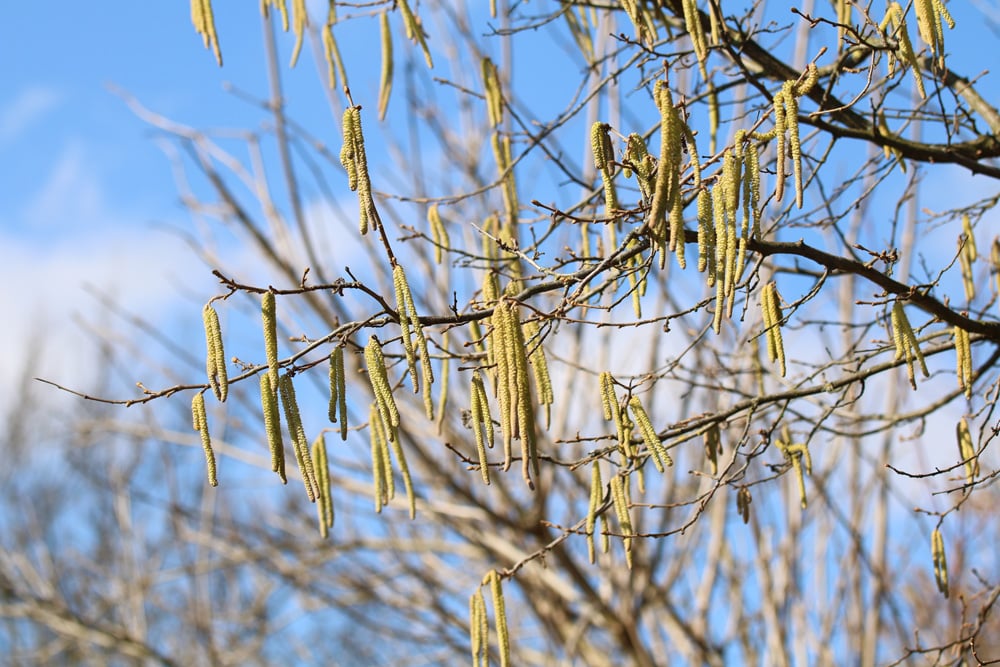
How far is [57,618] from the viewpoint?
565 cm

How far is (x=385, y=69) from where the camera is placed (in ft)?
8.11

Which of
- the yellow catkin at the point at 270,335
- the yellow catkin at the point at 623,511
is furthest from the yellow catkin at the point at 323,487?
the yellow catkin at the point at 623,511

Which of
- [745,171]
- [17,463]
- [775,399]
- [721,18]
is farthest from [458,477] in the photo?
[17,463]

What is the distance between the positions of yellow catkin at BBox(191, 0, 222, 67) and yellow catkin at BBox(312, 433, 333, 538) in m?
0.85

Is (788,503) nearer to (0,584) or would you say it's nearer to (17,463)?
(0,584)

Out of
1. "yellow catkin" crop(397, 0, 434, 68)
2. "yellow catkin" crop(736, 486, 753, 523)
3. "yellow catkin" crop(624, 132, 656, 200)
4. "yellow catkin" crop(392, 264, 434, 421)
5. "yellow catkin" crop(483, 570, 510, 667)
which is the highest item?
"yellow catkin" crop(397, 0, 434, 68)

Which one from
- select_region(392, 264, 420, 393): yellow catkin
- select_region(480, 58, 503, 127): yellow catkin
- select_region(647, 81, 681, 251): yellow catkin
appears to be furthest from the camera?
select_region(480, 58, 503, 127): yellow catkin

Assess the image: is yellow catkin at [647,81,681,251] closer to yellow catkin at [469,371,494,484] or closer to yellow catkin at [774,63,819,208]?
yellow catkin at [774,63,819,208]

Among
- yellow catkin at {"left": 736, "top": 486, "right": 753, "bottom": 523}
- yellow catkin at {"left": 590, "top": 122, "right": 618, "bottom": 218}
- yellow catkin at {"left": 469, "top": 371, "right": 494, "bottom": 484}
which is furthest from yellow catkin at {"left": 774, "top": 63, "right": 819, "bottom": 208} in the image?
yellow catkin at {"left": 736, "top": 486, "right": 753, "bottom": 523}

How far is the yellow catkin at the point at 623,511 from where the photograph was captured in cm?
198

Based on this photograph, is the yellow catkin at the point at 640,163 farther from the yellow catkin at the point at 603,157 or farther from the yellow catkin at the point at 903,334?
the yellow catkin at the point at 903,334

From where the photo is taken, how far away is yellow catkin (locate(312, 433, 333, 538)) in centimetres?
199

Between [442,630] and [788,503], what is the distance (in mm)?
1562

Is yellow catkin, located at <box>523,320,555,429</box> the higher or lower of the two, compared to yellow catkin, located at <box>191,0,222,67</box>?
lower
